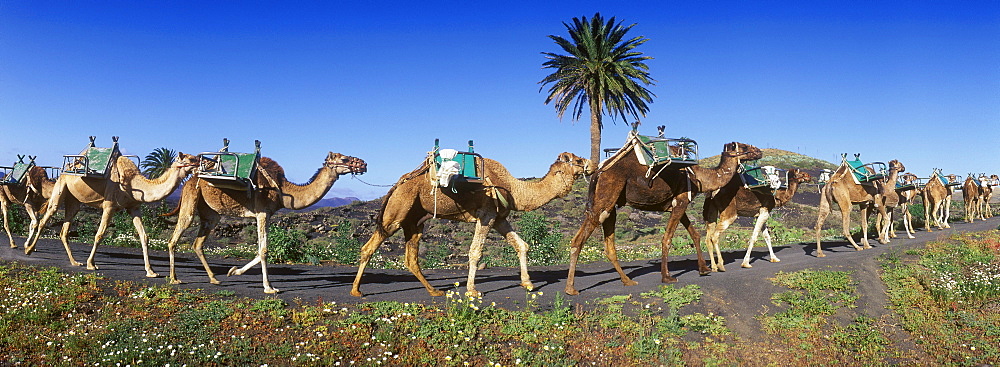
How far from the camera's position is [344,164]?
11.9 meters

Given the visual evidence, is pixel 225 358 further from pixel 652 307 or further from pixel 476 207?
pixel 652 307

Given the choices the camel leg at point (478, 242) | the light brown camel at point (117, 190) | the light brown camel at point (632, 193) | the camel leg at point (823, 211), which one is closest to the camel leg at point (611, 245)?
the light brown camel at point (632, 193)

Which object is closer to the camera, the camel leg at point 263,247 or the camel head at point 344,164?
the camel leg at point 263,247

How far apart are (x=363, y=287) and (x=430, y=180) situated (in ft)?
9.71

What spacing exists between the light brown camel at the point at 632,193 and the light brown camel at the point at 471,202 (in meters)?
0.85

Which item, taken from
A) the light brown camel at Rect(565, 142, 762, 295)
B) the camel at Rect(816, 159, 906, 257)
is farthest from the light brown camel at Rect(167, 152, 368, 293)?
the camel at Rect(816, 159, 906, 257)

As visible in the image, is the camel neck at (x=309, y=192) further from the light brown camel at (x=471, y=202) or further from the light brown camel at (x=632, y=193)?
the light brown camel at (x=632, y=193)

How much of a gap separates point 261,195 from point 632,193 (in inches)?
285

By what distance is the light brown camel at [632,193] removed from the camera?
1176 centimetres

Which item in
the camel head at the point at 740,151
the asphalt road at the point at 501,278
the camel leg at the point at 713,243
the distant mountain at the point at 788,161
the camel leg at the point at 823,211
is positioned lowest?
the asphalt road at the point at 501,278

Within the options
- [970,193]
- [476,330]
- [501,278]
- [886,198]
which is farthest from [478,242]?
[970,193]

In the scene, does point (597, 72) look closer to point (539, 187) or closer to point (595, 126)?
point (595, 126)

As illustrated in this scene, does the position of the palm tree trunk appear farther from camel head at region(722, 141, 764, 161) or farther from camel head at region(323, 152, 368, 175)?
camel head at region(323, 152, 368, 175)

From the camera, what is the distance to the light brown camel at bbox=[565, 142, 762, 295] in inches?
463
